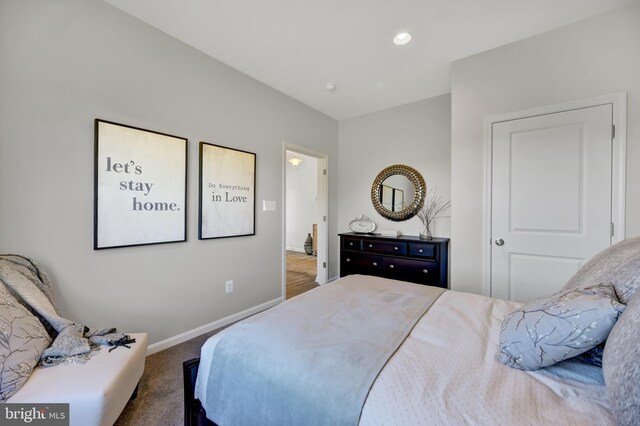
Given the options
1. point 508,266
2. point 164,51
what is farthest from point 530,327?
point 164,51

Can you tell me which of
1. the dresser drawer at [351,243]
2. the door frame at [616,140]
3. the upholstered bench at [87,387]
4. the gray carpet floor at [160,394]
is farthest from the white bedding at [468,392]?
the dresser drawer at [351,243]

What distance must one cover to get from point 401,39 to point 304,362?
100 inches

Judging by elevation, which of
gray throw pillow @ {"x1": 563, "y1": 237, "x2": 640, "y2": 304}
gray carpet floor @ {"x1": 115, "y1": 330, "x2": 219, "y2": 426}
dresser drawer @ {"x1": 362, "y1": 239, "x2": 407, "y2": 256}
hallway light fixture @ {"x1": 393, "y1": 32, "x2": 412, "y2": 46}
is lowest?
gray carpet floor @ {"x1": 115, "y1": 330, "x2": 219, "y2": 426}

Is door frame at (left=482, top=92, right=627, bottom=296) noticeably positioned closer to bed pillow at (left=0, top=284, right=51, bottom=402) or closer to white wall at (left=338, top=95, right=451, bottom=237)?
white wall at (left=338, top=95, right=451, bottom=237)

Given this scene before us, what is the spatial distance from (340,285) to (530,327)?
1.11m

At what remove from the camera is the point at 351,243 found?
3611 mm

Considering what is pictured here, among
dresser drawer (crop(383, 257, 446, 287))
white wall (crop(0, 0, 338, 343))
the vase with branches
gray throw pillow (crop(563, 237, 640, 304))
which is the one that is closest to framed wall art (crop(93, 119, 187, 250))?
white wall (crop(0, 0, 338, 343))

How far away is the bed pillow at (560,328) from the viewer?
0.81 m

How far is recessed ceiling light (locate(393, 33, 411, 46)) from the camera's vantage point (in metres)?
2.23

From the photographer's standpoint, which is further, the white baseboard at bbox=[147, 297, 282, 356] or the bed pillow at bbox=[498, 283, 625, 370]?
the white baseboard at bbox=[147, 297, 282, 356]

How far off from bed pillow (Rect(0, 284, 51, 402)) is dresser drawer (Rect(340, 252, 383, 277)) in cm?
289

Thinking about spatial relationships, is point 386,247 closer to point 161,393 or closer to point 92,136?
point 161,393

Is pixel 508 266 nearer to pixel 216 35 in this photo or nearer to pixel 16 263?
pixel 216 35

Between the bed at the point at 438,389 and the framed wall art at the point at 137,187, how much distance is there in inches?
52.7
